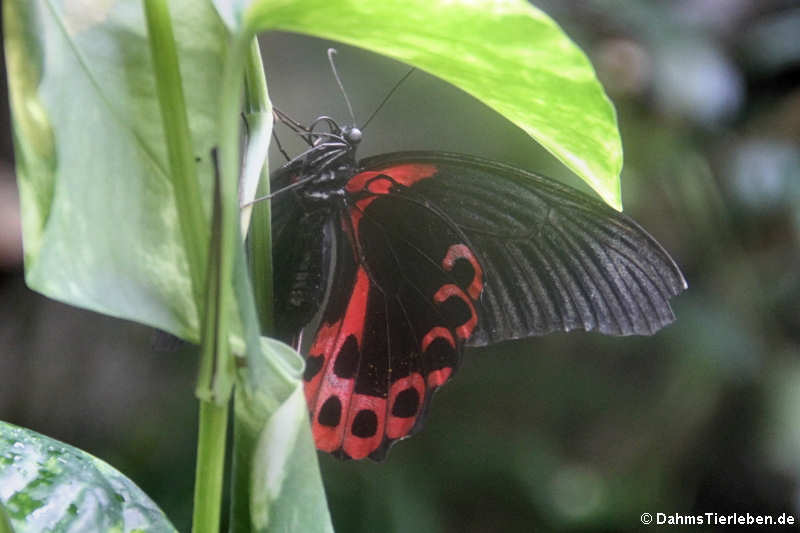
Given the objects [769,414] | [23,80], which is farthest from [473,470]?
[23,80]

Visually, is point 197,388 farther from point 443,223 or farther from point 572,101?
point 443,223

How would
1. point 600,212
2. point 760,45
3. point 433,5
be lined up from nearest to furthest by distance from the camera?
point 433,5, point 600,212, point 760,45

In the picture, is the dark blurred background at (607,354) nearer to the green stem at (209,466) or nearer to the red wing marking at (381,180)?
the red wing marking at (381,180)

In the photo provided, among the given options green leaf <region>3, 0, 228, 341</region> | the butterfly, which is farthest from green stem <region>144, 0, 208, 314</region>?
the butterfly

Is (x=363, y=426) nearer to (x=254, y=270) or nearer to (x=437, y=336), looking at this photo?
(x=437, y=336)

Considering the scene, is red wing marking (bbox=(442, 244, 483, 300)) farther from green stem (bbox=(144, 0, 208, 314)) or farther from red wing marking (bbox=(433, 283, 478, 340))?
green stem (bbox=(144, 0, 208, 314))

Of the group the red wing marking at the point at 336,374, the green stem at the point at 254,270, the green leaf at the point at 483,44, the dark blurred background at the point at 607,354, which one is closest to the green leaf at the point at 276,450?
the green stem at the point at 254,270
